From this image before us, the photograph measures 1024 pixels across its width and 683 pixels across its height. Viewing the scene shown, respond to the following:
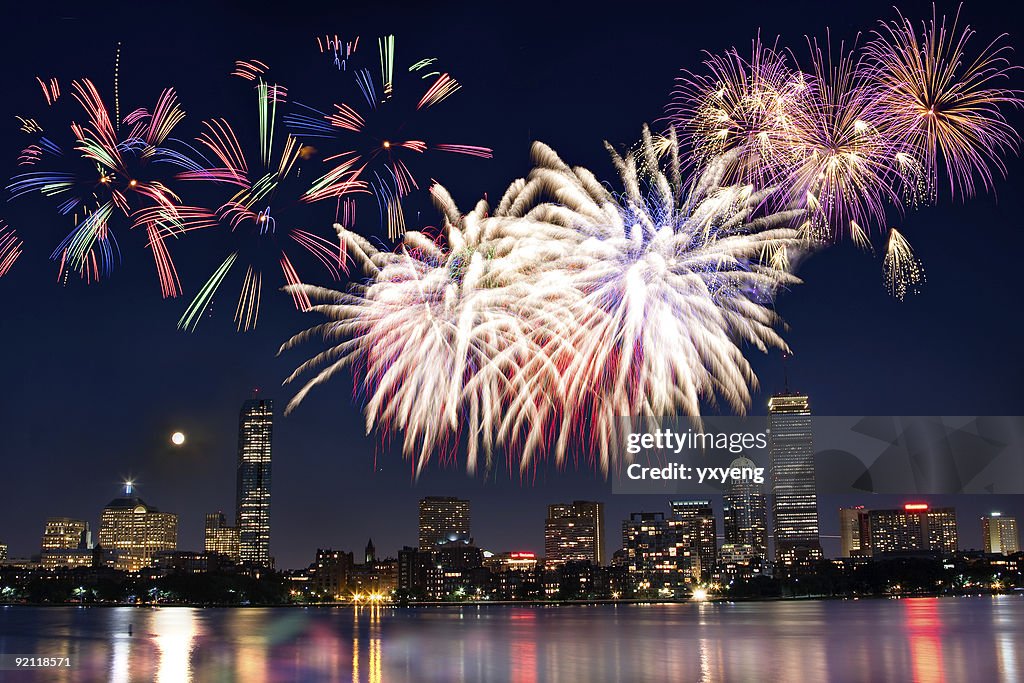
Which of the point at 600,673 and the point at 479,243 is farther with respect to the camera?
the point at 600,673

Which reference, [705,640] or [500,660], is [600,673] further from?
[705,640]

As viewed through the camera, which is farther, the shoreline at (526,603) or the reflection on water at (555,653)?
the shoreline at (526,603)

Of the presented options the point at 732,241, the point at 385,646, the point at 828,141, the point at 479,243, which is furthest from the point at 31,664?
the point at 828,141

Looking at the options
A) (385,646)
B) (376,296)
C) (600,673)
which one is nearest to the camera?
(376,296)

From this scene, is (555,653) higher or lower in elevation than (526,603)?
higher

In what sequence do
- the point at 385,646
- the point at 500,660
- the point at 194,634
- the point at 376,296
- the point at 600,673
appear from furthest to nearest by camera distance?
the point at 194,634
the point at 385,646
the point at 500,660
the point at 600,673
the point at 376,296

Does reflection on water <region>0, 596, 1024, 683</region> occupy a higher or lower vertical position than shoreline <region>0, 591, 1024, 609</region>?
higher

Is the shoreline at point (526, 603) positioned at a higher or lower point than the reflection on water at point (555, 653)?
lower

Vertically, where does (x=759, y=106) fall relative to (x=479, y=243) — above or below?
above

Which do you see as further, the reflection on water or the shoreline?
the shoreline

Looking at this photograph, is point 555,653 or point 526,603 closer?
point 555,653

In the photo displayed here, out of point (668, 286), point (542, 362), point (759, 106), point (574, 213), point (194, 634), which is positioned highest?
point (759, 106)
